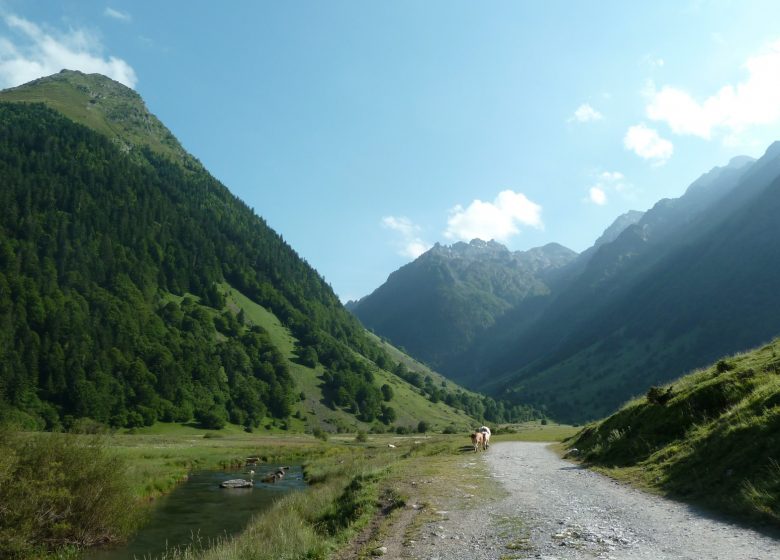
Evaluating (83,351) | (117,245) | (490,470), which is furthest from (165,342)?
(490,470)

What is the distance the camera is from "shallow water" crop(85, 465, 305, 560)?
27.6 metres

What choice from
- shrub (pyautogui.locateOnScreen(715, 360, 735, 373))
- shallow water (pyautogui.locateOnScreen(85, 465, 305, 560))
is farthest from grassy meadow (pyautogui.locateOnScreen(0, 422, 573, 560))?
shrub (pyautogui.locateOnScreen(715, 360, 735, 373))

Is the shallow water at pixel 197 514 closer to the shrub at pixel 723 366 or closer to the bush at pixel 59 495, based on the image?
the bush at pixel 59 495

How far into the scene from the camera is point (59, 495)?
24.5 meters

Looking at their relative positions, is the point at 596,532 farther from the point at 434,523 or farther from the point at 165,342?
the point at 165,342

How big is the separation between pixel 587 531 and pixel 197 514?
33.6 metres

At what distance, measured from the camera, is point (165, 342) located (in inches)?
6353

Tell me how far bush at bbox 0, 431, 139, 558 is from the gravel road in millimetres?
20402

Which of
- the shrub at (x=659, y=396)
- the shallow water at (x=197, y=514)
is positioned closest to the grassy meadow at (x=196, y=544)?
the shallow water at (x=197, y=514)

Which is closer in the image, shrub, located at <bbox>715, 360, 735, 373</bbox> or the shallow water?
shrub, located at <bbox>715, 360, 735, 373</bbox>

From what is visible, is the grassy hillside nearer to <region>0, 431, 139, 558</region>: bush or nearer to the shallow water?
the shallow water

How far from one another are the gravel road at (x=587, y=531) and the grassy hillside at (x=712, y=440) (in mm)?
1346

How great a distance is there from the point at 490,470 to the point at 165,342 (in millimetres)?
156823

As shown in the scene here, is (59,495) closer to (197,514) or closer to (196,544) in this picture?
(196,544)
